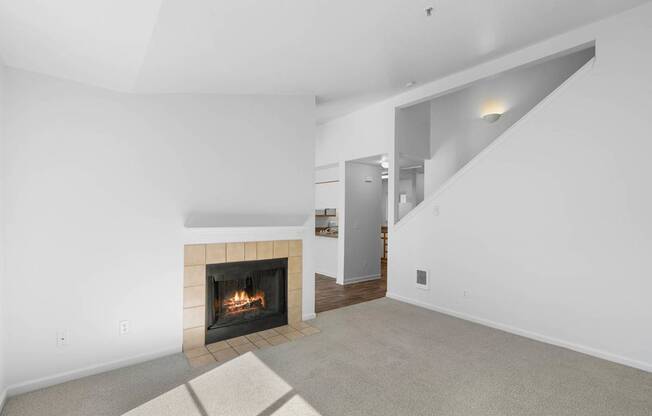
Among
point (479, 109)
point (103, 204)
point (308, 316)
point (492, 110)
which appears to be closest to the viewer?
point (103, 204)

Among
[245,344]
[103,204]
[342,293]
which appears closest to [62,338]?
[103,204]

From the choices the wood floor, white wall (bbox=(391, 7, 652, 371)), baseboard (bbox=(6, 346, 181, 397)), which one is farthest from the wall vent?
baseboard (bbox=(6, 346, 181, 397))

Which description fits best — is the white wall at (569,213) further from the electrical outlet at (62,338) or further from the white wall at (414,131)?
the electrical outlet at (62,338)

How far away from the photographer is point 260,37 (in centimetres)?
241

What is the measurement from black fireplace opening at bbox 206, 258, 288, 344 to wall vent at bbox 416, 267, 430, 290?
74.0 inches

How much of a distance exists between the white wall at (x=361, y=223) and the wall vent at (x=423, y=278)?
1532mm

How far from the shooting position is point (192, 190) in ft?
10.0

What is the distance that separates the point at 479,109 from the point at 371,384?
4.27 meters

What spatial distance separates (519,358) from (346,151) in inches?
151

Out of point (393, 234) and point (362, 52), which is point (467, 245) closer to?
point (393, 234)

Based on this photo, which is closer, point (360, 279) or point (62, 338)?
point (62, 338)

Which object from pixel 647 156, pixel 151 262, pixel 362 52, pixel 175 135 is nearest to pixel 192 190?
pixel 175 135

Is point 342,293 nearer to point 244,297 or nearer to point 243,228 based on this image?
point 244,297

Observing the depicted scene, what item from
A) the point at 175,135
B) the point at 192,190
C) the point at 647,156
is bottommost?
the point at 192,190
